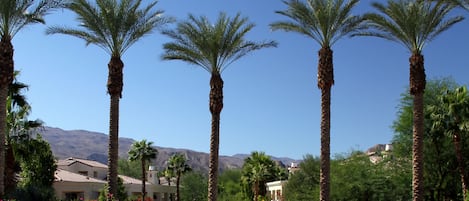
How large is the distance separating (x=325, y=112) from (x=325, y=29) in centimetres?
401

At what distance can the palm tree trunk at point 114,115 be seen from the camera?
29.7m

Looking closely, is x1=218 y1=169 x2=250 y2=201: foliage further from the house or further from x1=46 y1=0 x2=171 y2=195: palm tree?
x1=46 y1=0 x2=171 y2=195: palm tree

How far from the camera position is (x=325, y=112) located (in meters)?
30.3

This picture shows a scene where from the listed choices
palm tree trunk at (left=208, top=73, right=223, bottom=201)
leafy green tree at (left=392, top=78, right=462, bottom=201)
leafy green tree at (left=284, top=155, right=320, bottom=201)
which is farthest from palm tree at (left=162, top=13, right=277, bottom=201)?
leafy green tree at (left=284, top=155, right=320, bottom=201)

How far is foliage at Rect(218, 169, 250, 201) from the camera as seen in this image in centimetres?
7911

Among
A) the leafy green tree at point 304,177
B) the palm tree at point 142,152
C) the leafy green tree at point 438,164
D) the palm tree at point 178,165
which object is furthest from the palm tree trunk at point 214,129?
the palm tree at point 178,165

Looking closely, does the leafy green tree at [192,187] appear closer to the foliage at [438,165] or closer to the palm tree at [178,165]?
the palm tree at [178,165]

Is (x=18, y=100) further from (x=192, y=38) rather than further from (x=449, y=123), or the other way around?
(x=449, y=123)

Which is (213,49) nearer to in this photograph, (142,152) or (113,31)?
(113,31)

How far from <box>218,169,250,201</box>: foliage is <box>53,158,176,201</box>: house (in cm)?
776

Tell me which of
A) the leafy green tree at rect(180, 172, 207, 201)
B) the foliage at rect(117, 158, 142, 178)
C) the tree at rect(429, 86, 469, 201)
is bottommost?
the leafy green tree at rect(180, 172, 207, 201)

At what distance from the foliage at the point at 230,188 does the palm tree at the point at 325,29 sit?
43.1m

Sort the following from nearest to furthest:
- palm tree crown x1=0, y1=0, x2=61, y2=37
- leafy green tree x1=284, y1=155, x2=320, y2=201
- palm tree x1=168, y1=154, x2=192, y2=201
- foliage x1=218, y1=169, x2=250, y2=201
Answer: palm tree crown x1=0, y1=0, x2=61, y2=37 → leafy green tree x1=284, y1=155, x2=320, y2=201 → foliage x1=218, y1=169, x2=250, y2=201 → palm tree x1=168, y1=154, x2=192, y2=201

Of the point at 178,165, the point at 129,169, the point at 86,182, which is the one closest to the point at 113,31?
the point at 86,182
